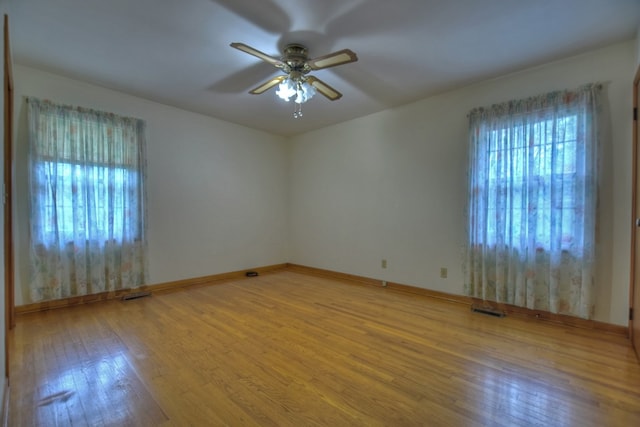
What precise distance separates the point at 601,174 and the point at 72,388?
4.38m

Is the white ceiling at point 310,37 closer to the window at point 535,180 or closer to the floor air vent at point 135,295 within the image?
the window at point 535,180

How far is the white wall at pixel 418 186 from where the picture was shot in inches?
98.6

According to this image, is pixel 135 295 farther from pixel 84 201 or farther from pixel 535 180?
pixel 535 180

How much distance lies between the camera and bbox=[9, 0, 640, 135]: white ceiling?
2029 mm

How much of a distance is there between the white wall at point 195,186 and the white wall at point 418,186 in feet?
1.98

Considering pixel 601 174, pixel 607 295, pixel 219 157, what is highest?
pixel 219 157

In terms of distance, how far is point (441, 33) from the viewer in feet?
7.56

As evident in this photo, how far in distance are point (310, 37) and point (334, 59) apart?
0.36 meters

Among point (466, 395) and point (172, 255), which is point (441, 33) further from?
point (172, 255)

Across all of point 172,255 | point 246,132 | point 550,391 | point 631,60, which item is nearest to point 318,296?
point 172,255

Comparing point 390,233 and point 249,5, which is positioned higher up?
point 249,5

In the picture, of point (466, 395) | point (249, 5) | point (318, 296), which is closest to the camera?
point (466, 395)

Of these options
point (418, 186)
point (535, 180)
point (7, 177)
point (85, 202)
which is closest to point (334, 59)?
point (418, 186)

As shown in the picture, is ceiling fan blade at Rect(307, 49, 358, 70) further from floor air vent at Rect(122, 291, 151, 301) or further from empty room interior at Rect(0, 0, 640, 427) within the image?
floor air vent at Rect(122, 291, 151, 301)
